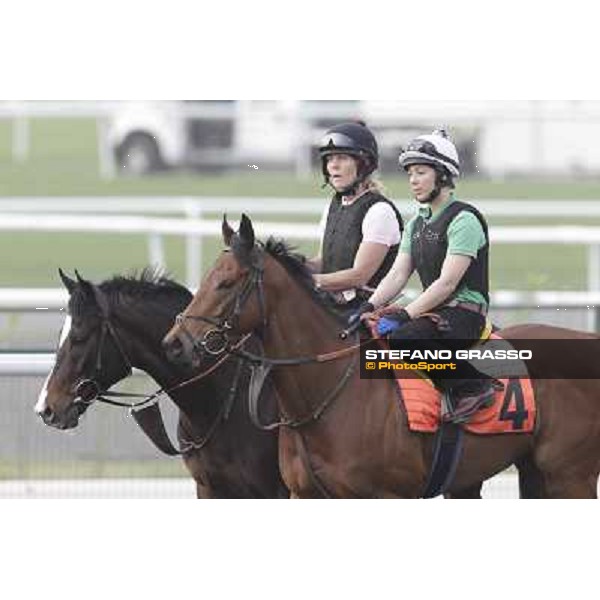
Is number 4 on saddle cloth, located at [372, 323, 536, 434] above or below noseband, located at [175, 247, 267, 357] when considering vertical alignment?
below

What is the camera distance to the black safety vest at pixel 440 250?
7.61 meters

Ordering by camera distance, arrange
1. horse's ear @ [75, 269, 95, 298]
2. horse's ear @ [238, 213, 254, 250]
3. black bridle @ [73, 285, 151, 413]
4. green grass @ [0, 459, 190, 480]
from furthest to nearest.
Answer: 1. green grass @ [0, 459, 190, 480]
2. horse's ear @ [75, 269, 95, 298]
3. black bridle @ [73, 285, 151, 413]
4. horse's ear @ [238, 213, 254, 250]

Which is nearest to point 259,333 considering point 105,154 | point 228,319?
point 228,319

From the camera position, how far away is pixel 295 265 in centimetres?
743

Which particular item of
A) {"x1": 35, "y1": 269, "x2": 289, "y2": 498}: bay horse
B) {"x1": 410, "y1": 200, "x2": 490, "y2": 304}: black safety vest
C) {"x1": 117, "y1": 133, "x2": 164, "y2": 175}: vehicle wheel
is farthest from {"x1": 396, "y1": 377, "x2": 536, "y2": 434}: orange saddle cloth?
{"x1": 117, "y1": 133, "x2": 164, "y2": 175}: vehicle wheel

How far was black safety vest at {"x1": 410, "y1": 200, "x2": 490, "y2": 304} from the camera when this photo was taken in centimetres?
761

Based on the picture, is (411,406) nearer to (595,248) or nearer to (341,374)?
(341,374)

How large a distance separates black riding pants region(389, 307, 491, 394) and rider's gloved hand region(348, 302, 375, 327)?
18 cm

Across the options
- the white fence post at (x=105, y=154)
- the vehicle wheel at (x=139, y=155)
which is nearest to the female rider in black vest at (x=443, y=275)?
the white fence post at (x=105, y=154)

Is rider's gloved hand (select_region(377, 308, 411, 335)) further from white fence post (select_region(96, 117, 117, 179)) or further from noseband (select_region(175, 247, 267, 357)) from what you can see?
white fence post (select_region(96, 117, 117, 179))

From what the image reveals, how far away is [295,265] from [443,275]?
2.15 feet

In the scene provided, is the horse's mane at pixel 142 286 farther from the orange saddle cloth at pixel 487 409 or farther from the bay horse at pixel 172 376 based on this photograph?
the orange saddle cloth at pixel 487 409

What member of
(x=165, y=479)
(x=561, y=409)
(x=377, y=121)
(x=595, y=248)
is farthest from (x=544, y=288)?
(x=561, y=409)

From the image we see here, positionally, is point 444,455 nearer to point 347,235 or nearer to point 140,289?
point 347,235
